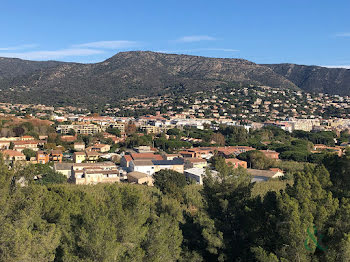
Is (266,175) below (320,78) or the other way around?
below

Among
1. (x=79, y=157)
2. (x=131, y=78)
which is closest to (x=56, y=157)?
(x=79, y=157)

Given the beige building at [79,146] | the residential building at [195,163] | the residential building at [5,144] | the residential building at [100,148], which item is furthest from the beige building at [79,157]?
the residential building at [195,163]

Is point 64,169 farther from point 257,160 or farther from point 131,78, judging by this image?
point 131,78

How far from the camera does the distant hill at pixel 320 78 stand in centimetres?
14862

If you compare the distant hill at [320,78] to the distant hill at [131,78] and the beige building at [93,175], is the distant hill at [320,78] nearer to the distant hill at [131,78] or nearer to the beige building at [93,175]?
the distant hill at [131,78]

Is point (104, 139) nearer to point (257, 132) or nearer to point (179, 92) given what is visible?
point (257, 132)

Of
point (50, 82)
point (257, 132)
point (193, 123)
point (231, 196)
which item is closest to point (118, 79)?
point (50, 82)

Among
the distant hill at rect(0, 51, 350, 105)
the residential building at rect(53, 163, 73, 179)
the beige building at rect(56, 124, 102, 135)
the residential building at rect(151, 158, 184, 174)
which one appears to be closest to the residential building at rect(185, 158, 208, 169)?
the residential building at rect(151, 158, 184, 174)

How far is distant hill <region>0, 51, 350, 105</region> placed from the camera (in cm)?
11269

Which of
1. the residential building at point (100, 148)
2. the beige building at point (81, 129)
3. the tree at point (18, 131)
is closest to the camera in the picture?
the residential building at point (100, 148)

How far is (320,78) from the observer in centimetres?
16000

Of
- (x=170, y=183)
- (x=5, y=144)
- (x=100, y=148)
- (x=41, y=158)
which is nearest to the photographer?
(x=170, y=183)

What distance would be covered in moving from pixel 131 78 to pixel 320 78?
84.7 m

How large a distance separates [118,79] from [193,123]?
205 ft
